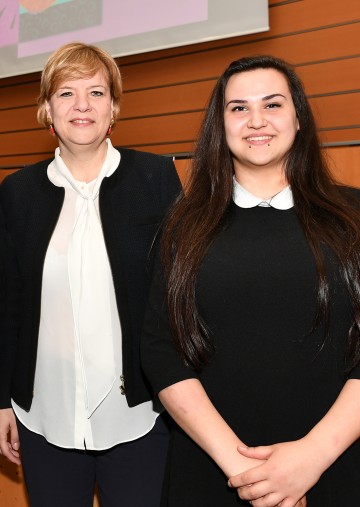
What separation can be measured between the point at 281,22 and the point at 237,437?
2.15 meters

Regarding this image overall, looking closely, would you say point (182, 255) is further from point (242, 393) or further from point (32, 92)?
point (32, 92)

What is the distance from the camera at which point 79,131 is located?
154 cm

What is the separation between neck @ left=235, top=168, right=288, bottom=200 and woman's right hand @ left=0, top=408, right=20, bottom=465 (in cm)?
96

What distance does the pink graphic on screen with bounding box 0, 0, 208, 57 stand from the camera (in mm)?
A: 2820

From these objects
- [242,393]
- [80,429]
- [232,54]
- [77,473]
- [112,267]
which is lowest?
[77,473]

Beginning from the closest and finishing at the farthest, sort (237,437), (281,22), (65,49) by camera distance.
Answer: (237,437)
(65,49)
(281,22)

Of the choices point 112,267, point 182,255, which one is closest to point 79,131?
point 112,267

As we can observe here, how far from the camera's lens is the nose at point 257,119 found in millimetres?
1294

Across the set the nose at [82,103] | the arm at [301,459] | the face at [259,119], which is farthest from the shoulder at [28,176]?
the arm at [301,459]

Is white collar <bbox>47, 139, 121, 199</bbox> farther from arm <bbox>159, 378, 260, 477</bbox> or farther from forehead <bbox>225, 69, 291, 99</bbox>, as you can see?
arm <bbox>159, 378, 260, 477</bbox>

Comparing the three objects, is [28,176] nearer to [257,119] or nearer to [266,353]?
[257,119]

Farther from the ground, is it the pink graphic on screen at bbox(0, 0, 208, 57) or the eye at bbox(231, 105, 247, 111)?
the pink graphic on screen at bbox(0, 0, 208, 57)

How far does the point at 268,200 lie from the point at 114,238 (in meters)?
0.43

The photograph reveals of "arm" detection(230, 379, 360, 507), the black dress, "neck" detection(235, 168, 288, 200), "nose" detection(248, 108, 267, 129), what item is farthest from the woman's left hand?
"nose" detection(248, 108, 267, 129)
